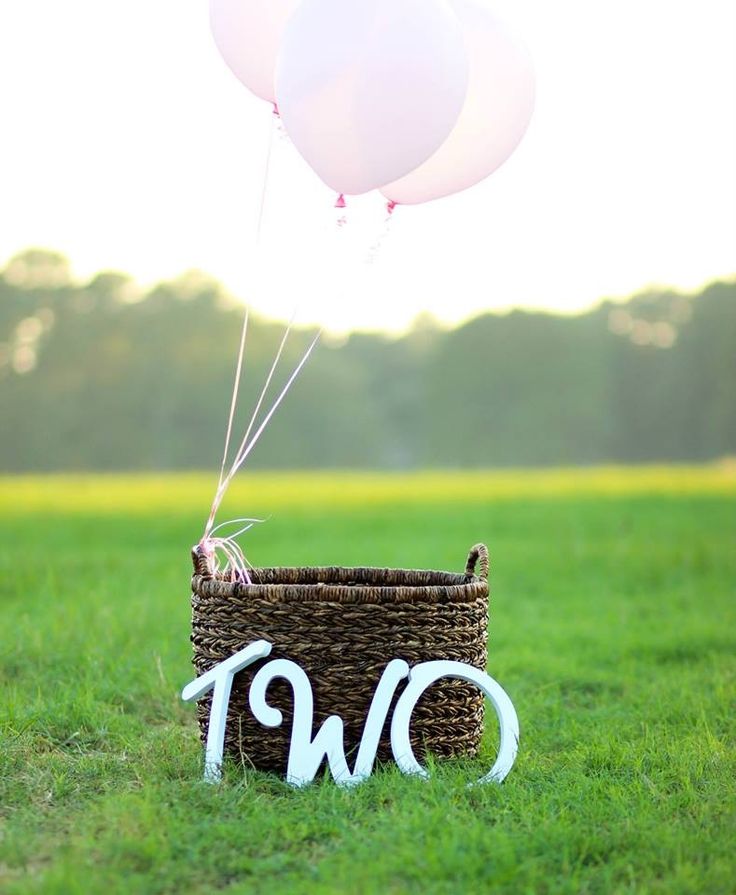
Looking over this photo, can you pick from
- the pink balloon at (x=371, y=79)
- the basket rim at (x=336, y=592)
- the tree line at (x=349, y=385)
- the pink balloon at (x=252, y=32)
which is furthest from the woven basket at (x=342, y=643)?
the tree line at (x=349, y=385)

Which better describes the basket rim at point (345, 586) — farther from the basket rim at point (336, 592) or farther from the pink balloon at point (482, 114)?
the pink balloon at point (482, 114)

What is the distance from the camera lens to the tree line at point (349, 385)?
16891 mm

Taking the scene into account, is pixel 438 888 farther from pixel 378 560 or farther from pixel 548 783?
pixel 378 560

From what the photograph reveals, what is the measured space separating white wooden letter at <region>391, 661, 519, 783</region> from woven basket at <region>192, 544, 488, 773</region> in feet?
0.15

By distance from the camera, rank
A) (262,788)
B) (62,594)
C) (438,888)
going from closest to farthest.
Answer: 1. (438,888)
2. (262,788)
3. (62,594)

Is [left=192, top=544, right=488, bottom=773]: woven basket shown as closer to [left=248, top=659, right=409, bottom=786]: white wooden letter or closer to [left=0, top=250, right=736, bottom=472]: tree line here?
[left=248, top=659, right=409, bottom=786]: white wooden letter

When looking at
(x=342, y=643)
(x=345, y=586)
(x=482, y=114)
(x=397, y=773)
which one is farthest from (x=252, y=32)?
(x=397, y=773)

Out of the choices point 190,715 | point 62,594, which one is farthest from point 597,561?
point 190,715

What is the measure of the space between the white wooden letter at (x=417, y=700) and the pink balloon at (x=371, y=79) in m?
1.16

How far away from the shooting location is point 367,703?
249 centimetres

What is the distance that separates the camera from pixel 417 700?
2516 mm

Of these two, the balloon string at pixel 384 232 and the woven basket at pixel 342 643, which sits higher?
the balloon string at pixel 384 232

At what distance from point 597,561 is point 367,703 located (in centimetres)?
481

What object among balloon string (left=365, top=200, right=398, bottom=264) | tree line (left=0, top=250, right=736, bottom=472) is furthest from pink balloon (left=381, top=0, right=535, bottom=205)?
tree line (left=0, top=250, right=736, bottom=472)
